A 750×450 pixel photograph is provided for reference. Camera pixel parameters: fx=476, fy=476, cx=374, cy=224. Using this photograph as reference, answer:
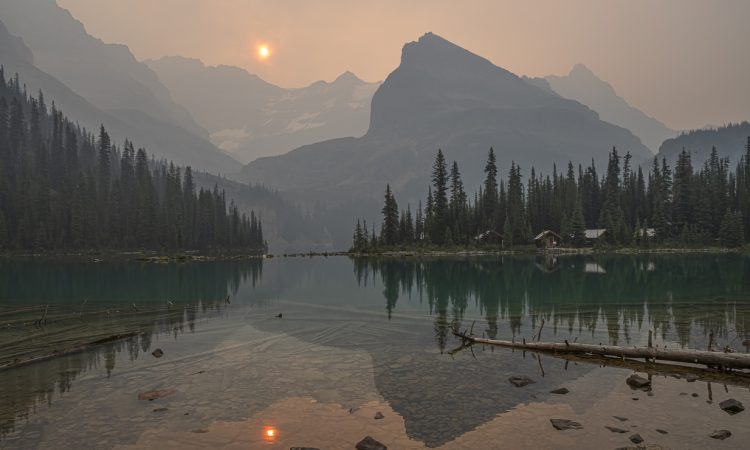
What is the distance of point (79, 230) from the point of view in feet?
552

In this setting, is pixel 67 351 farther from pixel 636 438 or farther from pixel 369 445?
pixel 636 438

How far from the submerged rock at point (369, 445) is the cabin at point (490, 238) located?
138 metres

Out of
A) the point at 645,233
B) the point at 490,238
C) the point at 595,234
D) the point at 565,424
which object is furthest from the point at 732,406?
the point at 595,234

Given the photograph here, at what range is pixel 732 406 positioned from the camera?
1673cm

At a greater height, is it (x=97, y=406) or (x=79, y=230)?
(x=79, y=230)

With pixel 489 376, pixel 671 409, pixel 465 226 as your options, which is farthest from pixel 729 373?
pixel 465 226

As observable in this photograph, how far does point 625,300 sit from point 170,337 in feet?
130

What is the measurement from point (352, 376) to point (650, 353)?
46.1 ft

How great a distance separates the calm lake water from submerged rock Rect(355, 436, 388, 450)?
39 cm

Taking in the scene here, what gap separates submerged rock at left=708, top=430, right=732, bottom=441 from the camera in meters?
14.8

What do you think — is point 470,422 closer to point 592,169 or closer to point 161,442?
point 161,442

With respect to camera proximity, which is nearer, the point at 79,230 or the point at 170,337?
the point at 170,337

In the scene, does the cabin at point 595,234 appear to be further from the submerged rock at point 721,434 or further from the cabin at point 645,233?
the submerged rock at point 721,434

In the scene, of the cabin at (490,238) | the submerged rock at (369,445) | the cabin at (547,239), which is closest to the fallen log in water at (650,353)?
the submerged rock at (369,445)
